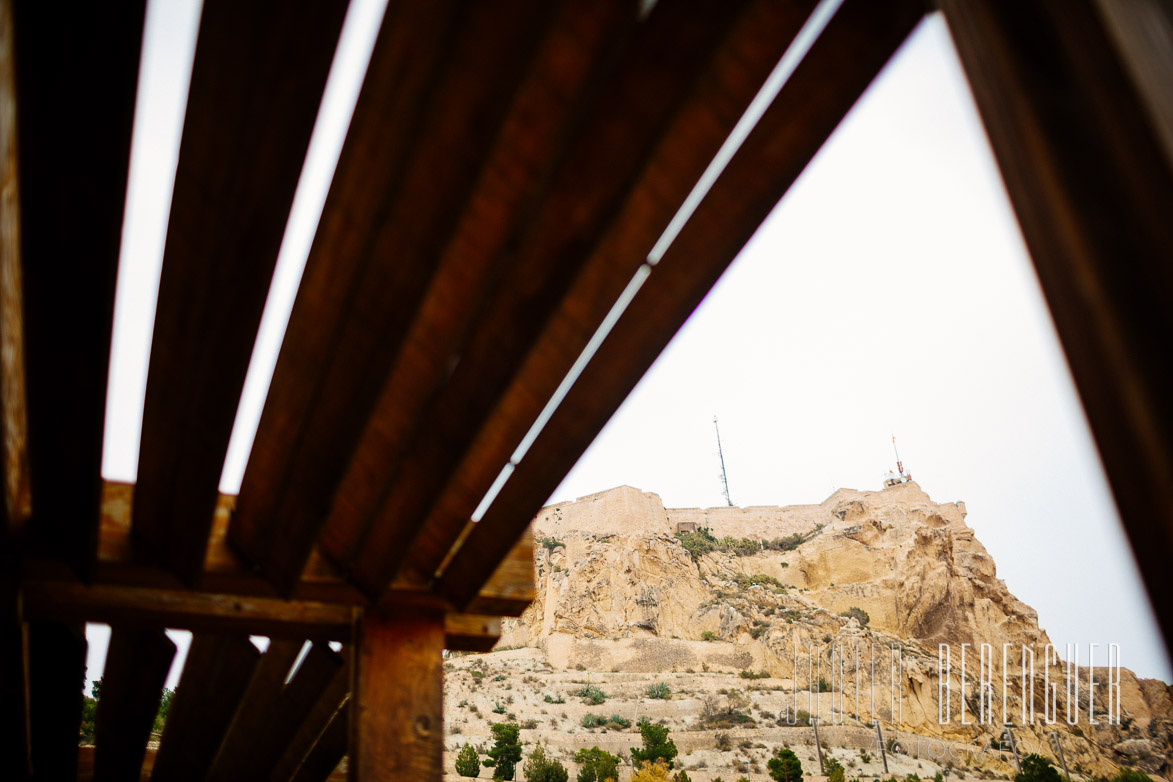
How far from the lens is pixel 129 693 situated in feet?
12.8

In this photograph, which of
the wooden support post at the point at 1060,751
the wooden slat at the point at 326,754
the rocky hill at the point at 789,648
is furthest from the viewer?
the wooden support post at the point at 1060,751

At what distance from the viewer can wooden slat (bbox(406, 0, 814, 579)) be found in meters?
1.48

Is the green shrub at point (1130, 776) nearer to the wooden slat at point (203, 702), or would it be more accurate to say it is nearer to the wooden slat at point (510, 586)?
the wooden slat at point (203, 702)

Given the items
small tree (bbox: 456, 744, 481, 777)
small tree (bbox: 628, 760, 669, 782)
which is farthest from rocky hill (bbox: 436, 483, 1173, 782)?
small tree (bbox: 456, 744, 481, 777)

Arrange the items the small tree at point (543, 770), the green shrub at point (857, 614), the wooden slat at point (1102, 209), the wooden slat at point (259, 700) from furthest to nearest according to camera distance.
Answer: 1. the green shrub at point (857, 614)
2. the small tree at point (543, 770)
3. the wooden slat at point (259, 700)
4. the wooden slat at point (1102, 209)

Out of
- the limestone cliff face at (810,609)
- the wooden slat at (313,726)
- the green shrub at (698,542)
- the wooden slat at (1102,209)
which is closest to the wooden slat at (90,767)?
the wooden slat at (313,726)

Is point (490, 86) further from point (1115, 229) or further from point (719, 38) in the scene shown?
point (1115, 229)

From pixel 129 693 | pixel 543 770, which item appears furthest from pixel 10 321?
pixel 543 770

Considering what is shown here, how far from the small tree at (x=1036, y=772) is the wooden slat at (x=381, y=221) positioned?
36763 millimetres

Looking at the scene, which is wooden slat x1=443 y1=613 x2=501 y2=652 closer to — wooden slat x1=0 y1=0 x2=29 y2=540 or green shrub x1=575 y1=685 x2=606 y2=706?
wooden slat x1=0 y1=0 x2=29 y2=540

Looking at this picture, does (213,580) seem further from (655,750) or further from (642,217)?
(655,750)

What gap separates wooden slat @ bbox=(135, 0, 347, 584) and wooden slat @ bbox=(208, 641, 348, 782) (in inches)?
50.0

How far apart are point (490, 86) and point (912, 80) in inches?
32.9

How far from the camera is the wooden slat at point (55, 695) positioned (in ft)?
11.9
